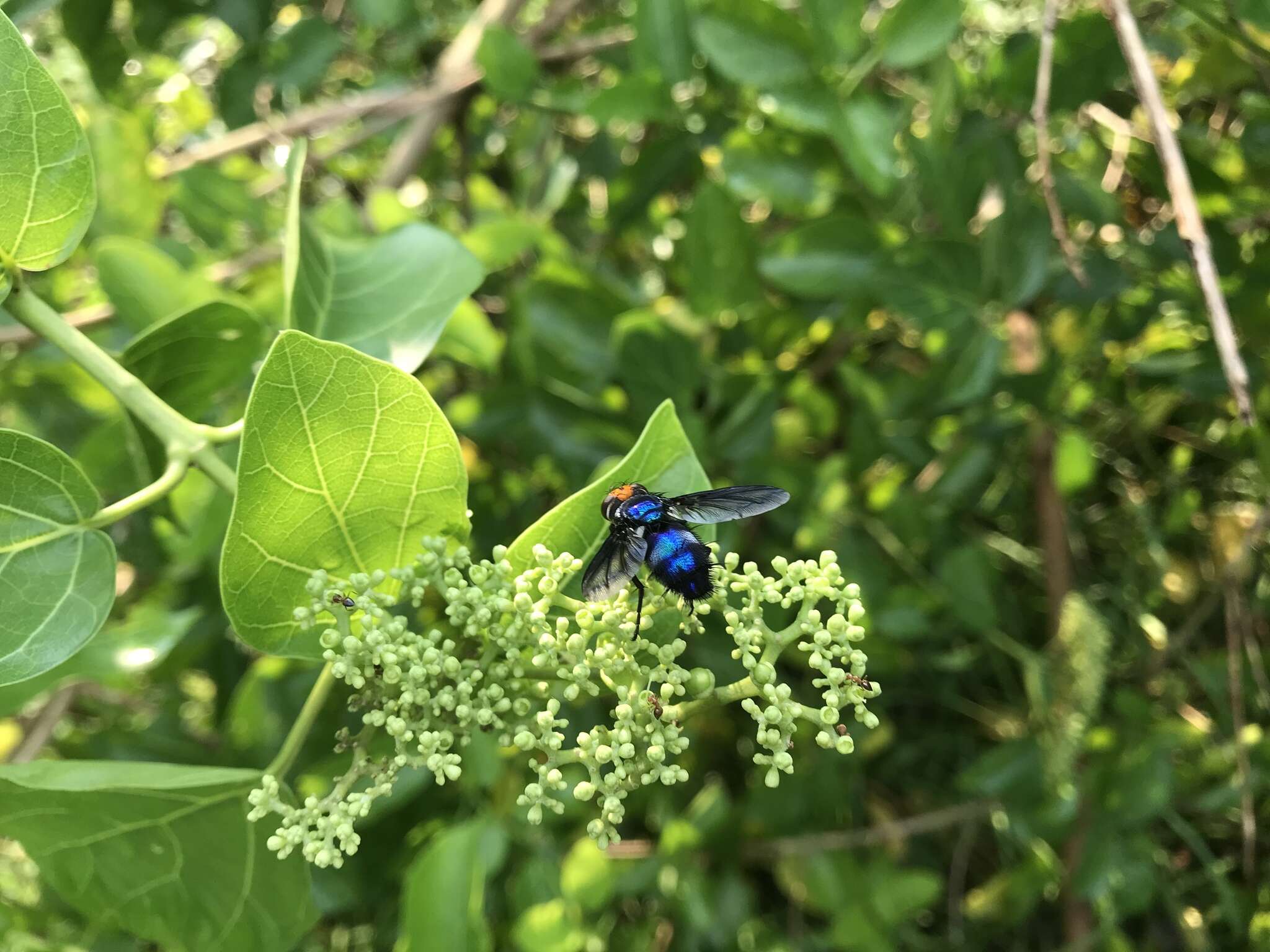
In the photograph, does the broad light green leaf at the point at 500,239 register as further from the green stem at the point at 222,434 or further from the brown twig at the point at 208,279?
the green stem at the point at 222,434

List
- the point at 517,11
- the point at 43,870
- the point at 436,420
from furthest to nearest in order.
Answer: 1. the point at 517,11
2. the point at 43,870
3. the point at 436,420

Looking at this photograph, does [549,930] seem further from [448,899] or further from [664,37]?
[664,37]

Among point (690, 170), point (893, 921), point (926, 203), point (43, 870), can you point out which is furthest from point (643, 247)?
point (43, 870)

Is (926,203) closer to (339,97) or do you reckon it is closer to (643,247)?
(643,247)

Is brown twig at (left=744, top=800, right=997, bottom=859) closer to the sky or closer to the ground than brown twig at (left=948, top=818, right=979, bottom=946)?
closer to the sky

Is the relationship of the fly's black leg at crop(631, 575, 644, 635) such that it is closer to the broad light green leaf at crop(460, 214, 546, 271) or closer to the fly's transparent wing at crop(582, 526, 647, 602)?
the fly's transparent wing at crop(582, 526, 647, 602)

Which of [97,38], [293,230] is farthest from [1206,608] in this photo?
[97,38]

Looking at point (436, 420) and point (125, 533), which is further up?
point (436, 420)

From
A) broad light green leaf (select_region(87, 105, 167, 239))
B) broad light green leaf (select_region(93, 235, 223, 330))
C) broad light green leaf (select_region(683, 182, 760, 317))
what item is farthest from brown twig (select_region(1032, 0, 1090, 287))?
broad light green leaf (select_region(87, 105, 167, 239))
